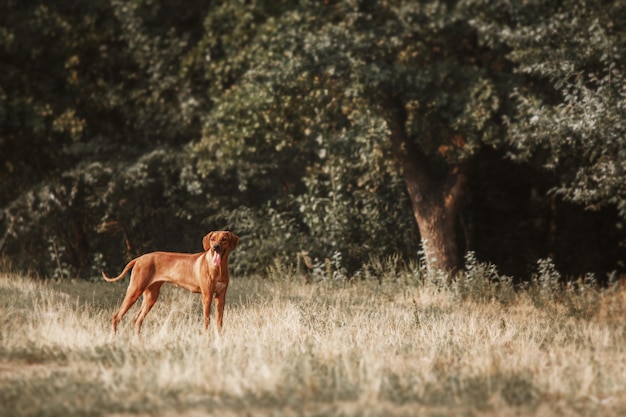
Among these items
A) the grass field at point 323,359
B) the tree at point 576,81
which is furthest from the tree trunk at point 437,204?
the grass field at point 323,359

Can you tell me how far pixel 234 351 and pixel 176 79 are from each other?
36.4ft

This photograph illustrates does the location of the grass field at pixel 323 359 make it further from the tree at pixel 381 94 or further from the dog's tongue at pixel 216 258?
the tree at pixel 381 94

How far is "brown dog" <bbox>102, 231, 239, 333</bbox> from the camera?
8.27 m

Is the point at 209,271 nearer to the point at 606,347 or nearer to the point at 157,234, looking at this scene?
the point at 606,347

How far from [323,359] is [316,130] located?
923cm

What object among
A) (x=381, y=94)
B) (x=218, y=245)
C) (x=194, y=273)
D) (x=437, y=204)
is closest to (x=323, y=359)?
(x=218, y=245)

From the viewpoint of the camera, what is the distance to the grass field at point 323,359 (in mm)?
5734

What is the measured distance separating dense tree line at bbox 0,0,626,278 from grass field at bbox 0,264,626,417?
3641mm

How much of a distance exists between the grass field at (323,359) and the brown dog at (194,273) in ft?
1.09

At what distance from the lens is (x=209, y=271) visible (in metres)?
8.31

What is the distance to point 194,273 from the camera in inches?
334

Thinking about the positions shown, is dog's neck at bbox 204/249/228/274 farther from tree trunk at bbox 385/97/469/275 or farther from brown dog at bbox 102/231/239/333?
tree trunk at bbox 385/97/469/275

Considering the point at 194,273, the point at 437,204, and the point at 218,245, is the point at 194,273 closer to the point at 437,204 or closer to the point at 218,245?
the point at 218,245

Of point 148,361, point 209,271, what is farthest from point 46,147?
point 148,361
